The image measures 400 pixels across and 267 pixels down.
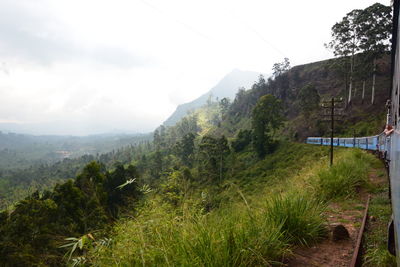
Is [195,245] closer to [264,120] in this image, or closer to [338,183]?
[338,183]

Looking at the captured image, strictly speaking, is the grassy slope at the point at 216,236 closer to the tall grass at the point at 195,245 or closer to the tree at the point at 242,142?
the tall grass at the point at 195,245

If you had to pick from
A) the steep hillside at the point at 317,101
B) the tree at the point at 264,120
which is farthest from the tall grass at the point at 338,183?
the tree at the point at 264,120

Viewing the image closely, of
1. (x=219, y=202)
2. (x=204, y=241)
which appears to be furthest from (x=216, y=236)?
(x=219, y=202)

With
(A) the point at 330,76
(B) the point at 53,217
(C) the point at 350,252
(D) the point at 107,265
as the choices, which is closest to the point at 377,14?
(A) the point at 330,76

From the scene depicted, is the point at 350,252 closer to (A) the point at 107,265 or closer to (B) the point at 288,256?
(B) the point at 288,256

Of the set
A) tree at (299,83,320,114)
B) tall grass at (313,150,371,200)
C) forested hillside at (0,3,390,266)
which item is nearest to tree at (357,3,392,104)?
forested hillside at (0,3,390,266)

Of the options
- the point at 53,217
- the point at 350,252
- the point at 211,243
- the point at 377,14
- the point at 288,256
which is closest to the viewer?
the point at 211,243

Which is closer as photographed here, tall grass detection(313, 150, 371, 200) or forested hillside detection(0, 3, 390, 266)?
forested hillside detection(0, 3, 390, 266)

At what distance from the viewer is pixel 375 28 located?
30.5 m

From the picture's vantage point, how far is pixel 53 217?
20859mm

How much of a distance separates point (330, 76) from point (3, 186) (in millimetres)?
109217

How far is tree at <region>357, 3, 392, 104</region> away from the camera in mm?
29719

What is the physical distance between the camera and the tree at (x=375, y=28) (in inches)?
1170

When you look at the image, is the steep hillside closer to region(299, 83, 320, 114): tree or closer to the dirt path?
region(299, 83, 320, 114): tree
